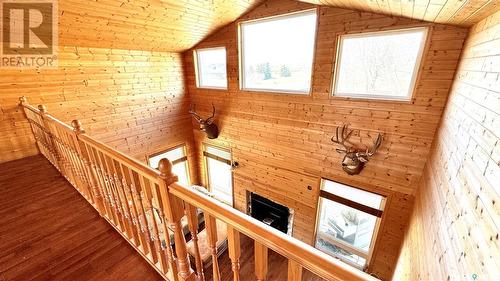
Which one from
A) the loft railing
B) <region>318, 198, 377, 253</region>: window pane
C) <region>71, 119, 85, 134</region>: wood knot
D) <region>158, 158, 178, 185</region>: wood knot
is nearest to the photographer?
the loft railing

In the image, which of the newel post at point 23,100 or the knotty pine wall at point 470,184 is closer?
the knotty pine wall at point 470,184

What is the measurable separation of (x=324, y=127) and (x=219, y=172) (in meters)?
4.05

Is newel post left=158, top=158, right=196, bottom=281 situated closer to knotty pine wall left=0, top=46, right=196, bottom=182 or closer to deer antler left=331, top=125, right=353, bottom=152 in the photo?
deer antler left=331, top=125, right=353, bottom=152

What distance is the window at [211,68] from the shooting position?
237 inches

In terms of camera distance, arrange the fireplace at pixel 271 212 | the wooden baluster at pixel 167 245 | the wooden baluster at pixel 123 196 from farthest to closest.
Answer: the fireplace at pixel 271 212
the wooden baluster at pixel 123 196
the wooden baluster at pixel 167 245

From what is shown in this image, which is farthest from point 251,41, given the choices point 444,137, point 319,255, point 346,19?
point 319,255

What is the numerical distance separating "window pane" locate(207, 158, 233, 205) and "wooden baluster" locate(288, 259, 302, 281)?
20.1 feet

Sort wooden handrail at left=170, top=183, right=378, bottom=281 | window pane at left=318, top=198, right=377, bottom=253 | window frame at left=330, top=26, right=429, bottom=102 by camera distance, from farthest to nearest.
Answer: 1. window pane at left=318, top=198, right=377, bottom=253
2. window frame at left=330, top=26, right=429, bottom=102
3. wooden handrail at left=170, top=183, right=378, bottom=281

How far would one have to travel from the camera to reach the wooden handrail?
693 millimetres

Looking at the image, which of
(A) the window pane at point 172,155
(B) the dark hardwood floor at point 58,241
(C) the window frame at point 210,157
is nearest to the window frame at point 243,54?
(C) the window frame at point 210,157

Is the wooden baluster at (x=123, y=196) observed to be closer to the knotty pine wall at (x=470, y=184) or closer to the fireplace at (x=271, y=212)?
the knotty pine wall at (x=470, y=184)

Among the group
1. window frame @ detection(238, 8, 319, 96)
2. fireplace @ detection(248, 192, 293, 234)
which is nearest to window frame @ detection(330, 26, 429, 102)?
window frame @ detection(238, 8, 319, 96)

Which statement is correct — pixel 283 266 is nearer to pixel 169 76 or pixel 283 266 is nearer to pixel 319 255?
pixel 319 255

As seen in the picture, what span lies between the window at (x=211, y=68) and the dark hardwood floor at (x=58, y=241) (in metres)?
4.24
